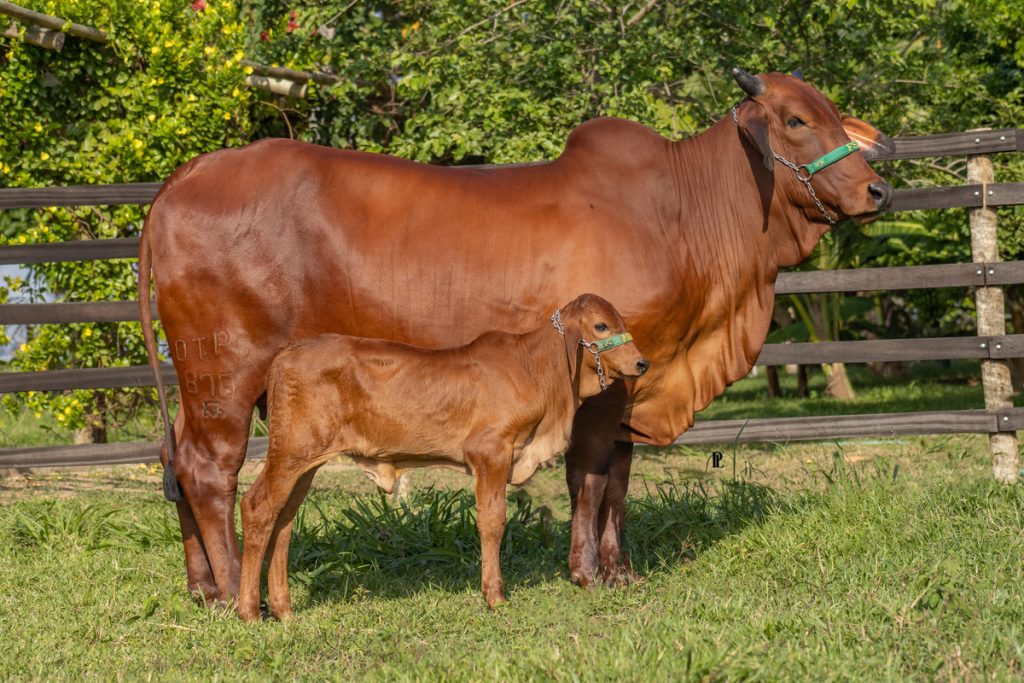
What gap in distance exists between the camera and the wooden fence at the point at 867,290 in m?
7.53

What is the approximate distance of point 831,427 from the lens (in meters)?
7.69

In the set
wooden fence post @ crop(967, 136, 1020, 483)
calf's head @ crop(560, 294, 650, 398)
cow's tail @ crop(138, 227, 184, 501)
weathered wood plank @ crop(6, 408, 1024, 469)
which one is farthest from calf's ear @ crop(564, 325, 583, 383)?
wooden fence post @ crop(967, 136, 1020, 483)

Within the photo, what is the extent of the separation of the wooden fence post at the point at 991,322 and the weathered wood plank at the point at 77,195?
523cm

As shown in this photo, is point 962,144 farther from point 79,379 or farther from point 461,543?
point 79,379

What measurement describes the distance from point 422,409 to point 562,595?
45.5 inches

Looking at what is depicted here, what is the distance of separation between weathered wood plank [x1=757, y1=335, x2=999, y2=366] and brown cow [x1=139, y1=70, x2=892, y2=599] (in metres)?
2.34

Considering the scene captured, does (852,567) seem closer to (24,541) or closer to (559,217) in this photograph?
(559,217)

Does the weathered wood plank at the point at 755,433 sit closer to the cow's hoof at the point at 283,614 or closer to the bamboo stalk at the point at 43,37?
the cow's hoof at the point at 283,614

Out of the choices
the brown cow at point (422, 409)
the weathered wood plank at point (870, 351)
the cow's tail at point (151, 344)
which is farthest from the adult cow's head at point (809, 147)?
the cow's tail at point (151, 344)

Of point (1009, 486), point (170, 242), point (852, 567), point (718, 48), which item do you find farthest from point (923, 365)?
point (170, 242)

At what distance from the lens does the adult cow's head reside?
216 inches

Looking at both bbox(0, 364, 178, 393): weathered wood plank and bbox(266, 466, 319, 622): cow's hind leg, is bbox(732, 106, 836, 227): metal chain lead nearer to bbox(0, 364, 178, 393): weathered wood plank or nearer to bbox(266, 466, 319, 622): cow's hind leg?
bbox(266, 466, 319, 622): cow's hind leg

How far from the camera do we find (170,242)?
548 cm

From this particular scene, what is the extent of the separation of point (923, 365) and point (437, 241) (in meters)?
15.3
